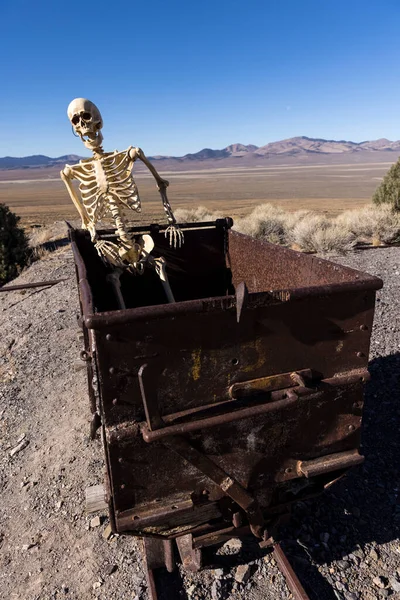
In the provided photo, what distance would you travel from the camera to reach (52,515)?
366cm

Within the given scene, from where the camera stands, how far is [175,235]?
4.29m

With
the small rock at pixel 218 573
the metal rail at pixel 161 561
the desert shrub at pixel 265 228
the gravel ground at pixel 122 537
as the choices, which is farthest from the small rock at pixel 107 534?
the desert shrub at pixel 265 228

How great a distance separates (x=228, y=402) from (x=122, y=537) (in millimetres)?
1919

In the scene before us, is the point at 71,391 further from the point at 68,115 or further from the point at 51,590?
the point at 68,115

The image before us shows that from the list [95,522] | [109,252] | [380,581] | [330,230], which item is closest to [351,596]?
[380,581]

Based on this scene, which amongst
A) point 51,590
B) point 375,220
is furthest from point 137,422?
point 375,220

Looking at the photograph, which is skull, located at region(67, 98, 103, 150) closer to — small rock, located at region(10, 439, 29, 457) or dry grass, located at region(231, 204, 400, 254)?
small rock, located at region(10, 439, 29, 457)

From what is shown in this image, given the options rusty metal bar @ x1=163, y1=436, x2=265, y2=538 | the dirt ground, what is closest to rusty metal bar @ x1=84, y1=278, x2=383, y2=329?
rusty metal bar @ x1=163, y1=436, x2=265, y2=538

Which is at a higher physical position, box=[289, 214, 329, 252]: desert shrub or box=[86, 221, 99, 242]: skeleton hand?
box=[86, 221, 99, 242]: skeleton hand

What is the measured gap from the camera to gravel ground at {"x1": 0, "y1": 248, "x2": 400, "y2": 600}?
295cm

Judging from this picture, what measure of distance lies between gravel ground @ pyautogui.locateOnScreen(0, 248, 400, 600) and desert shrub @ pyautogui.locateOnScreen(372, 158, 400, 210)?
9.86 m

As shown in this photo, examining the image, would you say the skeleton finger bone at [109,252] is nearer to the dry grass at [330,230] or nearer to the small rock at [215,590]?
the small rock at [215,590]

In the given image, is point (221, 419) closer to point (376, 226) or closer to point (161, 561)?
point (161, 561)

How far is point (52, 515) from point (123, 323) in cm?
264
